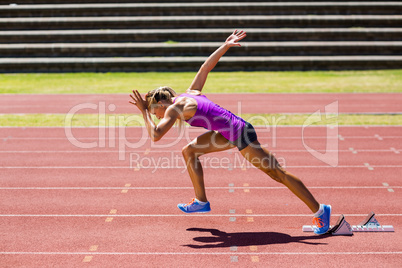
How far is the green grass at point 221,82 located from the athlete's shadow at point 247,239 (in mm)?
12242

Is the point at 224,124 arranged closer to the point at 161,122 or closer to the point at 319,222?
the point at 161,122

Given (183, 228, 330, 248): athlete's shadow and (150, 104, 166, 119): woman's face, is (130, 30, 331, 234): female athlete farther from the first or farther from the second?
(183, 228, 330, 248): athlete's shadow

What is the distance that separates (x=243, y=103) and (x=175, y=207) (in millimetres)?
8996

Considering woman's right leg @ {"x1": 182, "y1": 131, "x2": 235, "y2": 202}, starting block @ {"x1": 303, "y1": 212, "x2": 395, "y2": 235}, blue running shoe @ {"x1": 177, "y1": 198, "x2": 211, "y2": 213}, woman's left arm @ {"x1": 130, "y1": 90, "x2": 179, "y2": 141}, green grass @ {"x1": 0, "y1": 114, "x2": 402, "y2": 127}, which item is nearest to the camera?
woman's left arm @ {"x1": 130, "y1": 90, "x2": 179, "y2": 141}

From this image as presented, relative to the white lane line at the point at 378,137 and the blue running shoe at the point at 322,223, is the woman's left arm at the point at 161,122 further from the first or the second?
the white lane line at the point at 378,137

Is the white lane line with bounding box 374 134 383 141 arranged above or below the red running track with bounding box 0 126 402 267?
above

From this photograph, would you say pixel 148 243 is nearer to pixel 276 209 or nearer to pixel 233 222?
pixel 233 222

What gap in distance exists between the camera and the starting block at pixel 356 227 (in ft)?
19.0

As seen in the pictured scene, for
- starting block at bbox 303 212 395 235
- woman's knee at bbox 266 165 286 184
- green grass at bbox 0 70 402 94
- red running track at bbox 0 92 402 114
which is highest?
green grass at bbox 0 70 402 94

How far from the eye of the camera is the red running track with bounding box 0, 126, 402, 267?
532 cm

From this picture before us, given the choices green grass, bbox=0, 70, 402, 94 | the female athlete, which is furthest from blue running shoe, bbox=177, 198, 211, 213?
green grass, bbox=0, 70, 402, 94

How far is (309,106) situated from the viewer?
14969 mm

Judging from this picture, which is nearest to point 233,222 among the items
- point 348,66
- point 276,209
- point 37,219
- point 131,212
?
point 276,209

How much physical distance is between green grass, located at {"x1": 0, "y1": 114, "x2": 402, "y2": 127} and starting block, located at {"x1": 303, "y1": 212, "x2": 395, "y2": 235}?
6.50 meters
